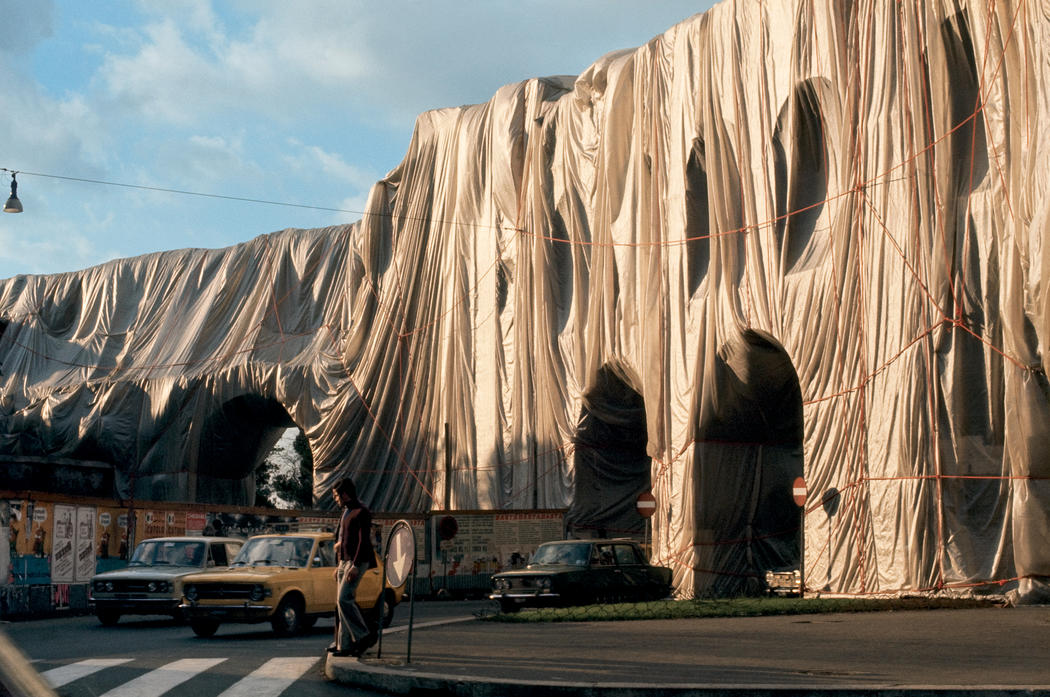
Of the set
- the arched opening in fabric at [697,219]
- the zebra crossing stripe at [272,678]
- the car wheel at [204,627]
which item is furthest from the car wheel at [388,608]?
the arched opening in fabric at [697,219]

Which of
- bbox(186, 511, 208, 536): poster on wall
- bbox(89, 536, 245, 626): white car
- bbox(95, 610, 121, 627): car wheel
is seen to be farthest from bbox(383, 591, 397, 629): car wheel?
bbox(186, 511, 208, 536): poster on wall

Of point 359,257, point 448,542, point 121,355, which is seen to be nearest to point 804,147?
point 448,542

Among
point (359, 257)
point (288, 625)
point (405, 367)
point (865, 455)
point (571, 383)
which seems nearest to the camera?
point (288, 625)

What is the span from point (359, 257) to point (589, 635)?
32.1 meters

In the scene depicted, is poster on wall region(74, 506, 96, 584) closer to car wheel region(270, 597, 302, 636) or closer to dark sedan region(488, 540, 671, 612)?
dark sedan region(488, 540, 671, 612)

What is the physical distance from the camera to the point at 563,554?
22.3m

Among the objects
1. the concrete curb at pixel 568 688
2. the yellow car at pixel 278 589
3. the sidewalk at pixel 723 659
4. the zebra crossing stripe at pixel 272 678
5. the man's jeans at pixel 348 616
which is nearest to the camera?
the concrete curb at pixel 568 688

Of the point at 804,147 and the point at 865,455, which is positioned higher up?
the point at 804,147

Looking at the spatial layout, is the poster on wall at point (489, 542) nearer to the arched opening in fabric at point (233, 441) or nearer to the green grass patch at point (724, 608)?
the green grass patch at point (724, 608)

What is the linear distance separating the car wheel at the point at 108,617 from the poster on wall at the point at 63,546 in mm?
4022

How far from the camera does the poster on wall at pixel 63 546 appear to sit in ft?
79.5

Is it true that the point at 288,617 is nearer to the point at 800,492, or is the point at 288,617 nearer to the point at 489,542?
the point at 800,492

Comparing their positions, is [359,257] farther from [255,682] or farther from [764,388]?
[255,682]

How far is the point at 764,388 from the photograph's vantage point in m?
29.6
